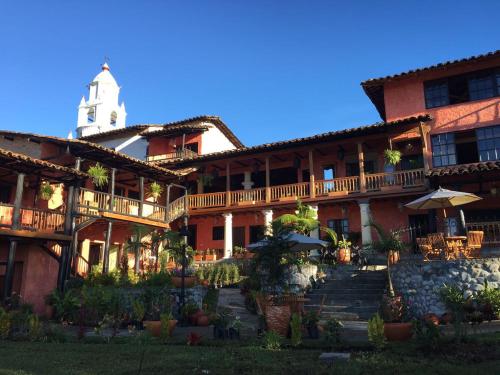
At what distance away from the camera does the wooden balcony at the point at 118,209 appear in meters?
18.9

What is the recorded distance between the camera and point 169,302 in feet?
44.0

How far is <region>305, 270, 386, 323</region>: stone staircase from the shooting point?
1314 centimetres

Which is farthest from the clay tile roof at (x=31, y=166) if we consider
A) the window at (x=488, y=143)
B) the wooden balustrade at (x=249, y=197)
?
the window at (x=488, y=143)

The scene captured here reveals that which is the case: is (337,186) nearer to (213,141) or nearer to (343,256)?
(343,256)

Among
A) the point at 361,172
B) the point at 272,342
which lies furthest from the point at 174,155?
the point at 272,342

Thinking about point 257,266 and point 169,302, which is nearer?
point 257,266

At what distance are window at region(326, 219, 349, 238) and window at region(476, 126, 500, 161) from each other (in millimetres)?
7184

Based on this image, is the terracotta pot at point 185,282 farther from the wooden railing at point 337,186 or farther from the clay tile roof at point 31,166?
the wooden railing at point 337,186

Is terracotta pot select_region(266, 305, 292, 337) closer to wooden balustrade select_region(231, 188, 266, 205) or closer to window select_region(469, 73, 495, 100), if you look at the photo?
wooden balustrade select_region(231, 188, 266, 205)

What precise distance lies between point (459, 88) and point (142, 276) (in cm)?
1731

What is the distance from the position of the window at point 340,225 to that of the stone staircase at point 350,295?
683 cm

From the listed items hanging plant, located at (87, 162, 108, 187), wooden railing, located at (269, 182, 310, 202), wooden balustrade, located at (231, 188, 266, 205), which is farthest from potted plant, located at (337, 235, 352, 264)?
hanging plant, located at (87, 162, 108, 187)

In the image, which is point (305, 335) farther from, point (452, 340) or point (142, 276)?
point (142, 276)

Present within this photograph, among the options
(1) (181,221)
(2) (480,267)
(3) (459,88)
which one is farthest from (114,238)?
(3) (459,88)
